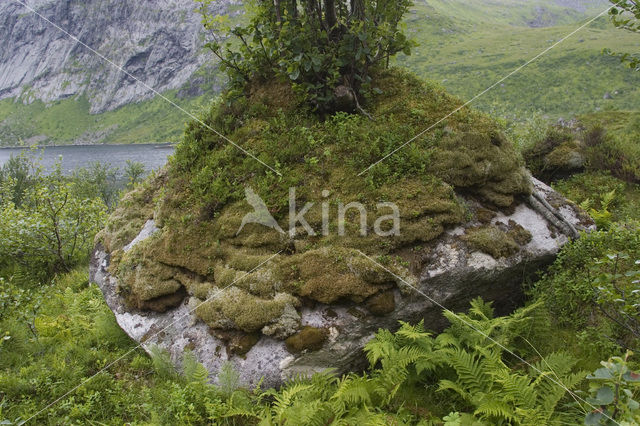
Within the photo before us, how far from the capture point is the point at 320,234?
20.1 feet

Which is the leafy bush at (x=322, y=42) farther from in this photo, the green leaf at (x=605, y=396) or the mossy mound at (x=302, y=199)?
the green leaf at (x=605, y=396)

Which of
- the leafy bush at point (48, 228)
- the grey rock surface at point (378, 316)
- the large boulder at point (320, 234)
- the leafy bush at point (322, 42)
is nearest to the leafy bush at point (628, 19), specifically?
the large boulder at point (320, 234)

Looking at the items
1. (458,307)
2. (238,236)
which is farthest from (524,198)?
(238,236)

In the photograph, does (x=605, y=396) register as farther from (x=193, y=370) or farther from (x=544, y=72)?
(x=544, y=72)

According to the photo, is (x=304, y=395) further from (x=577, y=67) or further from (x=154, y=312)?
(x=577, y=67)

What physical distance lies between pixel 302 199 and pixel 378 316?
241 cm

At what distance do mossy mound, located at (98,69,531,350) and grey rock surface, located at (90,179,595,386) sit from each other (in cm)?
21

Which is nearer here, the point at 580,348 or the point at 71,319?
the point at 580,348

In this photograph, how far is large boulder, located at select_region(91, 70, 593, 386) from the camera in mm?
5375

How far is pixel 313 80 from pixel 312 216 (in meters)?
3.02

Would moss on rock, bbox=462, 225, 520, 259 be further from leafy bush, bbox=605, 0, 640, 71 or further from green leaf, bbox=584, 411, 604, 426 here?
green leaf, bbox=584, 411, 604, 426

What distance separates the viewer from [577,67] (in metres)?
80.9

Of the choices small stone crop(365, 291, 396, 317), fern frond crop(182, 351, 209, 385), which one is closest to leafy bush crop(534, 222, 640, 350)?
small stone crop(365, 291, 396, 317)

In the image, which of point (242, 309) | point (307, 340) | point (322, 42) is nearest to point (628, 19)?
point (322, 42)
